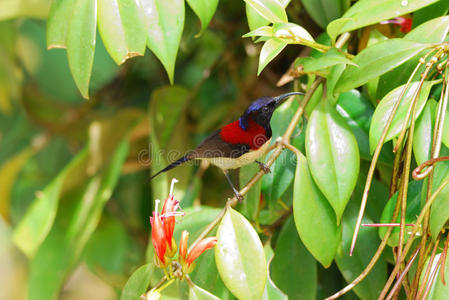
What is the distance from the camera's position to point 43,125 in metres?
1.56

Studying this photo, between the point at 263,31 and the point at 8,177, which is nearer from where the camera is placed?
the point at 263,31

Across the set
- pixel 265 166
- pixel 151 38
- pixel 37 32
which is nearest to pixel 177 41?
pixel 151 38

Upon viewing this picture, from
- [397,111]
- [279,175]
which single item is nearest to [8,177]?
[279,175]

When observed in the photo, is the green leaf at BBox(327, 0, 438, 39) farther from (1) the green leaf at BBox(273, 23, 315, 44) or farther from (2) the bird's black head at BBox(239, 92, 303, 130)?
(2) the bird's black head at BBox(239, 92, 303, 130)

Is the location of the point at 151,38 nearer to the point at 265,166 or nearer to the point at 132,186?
the point at 265,166

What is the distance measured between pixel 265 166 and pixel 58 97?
1183 mm

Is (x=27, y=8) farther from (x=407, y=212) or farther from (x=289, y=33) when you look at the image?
(x=407, y=212)

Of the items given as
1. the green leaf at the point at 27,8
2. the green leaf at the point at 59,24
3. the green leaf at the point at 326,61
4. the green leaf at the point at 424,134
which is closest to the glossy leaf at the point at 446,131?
the green leaf at the point at 424,134

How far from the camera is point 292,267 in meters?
0.82

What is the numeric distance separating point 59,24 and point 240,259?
405 millimetres

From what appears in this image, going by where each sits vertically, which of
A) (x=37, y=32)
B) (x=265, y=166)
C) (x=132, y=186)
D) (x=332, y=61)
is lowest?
(x=132, y=186)

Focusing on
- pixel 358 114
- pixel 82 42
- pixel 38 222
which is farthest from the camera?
pixel 38 222

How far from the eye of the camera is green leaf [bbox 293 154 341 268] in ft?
2.16

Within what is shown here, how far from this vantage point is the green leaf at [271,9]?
0.63 m
